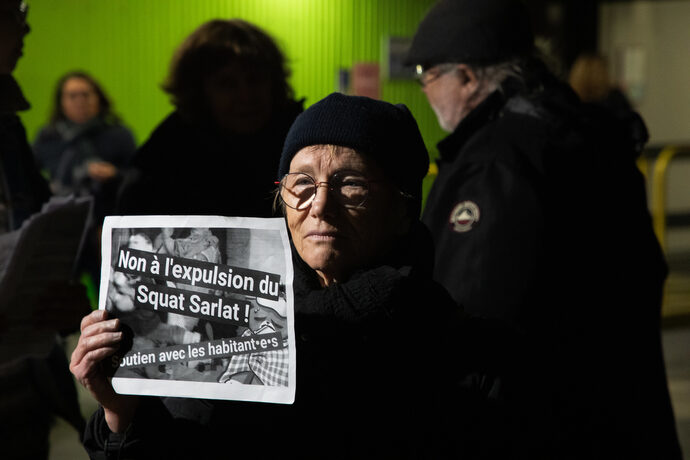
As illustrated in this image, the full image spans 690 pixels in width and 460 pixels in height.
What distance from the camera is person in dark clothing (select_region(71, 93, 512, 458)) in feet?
4.59

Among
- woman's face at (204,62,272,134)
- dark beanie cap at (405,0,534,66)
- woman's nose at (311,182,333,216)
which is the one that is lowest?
woman's nose at (311,182,333,216)

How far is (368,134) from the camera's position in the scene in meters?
1.45

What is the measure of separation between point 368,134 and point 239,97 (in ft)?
4.42

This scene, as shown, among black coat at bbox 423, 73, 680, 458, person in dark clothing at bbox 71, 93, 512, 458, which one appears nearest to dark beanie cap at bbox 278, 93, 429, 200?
person in dark clothing at bbox 71, 93, 512, 458

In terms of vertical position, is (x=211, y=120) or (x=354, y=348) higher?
(x=211, y=120)

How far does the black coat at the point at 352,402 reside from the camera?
139 centimetres

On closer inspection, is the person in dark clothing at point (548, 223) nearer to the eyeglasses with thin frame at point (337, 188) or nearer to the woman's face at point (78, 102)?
the eyeglasses with thin frame at point (337, 188)

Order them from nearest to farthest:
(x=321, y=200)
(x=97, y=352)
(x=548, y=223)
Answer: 1. (x=97, y=352)
2. (x=321, y=200)
3. (x=548, y=223)

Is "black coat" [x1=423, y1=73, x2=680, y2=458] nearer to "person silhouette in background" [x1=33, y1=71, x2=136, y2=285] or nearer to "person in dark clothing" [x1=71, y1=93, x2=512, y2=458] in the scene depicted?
"person in dark clothing" [x1=71, y1=93, x2=512, y2=458]

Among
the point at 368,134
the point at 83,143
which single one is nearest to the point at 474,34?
the point at 368,134

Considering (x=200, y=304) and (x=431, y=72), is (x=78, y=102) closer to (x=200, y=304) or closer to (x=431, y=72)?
(x=431, y=72)

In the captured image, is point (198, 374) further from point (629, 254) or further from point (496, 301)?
point (629, 254)

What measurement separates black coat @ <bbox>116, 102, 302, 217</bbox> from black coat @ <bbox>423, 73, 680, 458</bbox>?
0.46 meters

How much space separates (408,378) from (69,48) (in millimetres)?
5779
